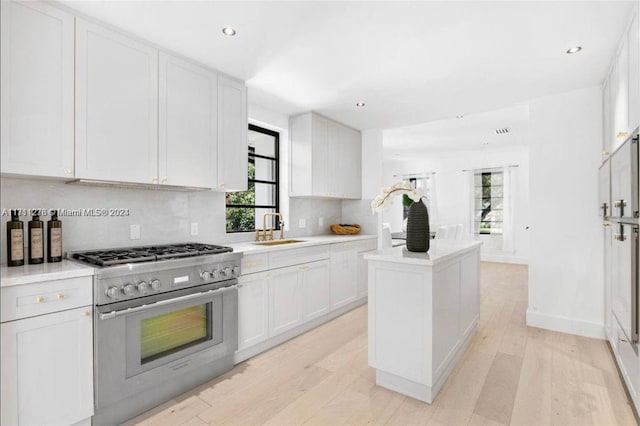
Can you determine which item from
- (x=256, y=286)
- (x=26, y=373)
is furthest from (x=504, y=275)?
(x=26, y=373)

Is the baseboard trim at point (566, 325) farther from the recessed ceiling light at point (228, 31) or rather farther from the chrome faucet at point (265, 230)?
the recessed ceiling light at point (228, 31)

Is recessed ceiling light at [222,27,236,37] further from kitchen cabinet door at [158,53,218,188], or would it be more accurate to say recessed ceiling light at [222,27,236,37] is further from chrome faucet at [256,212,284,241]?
chrome faucet at [256,212,284,241]

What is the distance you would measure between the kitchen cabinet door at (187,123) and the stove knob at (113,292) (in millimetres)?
851

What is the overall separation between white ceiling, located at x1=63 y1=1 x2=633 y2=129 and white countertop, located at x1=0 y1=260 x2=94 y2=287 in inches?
60.4

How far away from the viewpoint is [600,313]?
305 centimetres

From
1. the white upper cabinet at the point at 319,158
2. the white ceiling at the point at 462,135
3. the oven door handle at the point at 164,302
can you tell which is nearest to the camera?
the oven door handle at the point at 164,302

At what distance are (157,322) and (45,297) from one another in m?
0.62

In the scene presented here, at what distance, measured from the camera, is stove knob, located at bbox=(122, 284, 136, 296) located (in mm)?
1840

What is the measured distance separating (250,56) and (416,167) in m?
6.55

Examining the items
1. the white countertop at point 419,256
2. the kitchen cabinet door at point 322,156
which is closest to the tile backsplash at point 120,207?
the kitchen cabinet door at point 322,156

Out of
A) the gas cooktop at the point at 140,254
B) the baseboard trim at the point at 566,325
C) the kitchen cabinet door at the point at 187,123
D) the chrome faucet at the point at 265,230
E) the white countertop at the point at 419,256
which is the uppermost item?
the kitchen cabinet door at the point at 187,123

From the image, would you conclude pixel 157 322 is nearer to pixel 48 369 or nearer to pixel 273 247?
pixel 48 369

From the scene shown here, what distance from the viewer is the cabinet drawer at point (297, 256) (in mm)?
2898

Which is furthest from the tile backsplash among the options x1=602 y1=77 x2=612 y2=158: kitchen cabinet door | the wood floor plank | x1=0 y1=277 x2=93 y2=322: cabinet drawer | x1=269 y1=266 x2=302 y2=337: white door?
x1=602 y1=77 x2=612 y2=158: kitchen cabinet door
